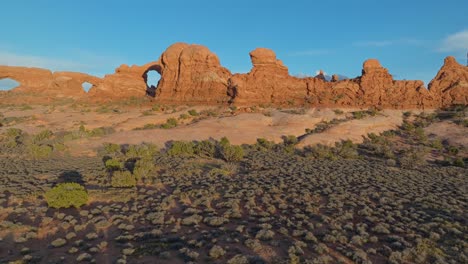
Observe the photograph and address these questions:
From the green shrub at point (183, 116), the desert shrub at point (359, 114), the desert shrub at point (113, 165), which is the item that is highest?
the green shrub at point (183, 116)

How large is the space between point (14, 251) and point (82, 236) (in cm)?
174

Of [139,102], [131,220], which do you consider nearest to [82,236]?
[131,220]

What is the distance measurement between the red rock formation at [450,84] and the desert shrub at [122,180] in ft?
140

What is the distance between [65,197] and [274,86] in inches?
1499

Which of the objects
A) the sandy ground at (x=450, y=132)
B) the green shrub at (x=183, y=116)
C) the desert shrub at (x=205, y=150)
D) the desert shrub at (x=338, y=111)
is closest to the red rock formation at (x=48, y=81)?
the green shrub at (x=183, y=116)

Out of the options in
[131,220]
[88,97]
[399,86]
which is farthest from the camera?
[88,97]

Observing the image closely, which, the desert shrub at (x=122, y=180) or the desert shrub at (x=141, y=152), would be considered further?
the desert shrub at (x=141, y=152)

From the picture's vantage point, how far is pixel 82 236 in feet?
31.0

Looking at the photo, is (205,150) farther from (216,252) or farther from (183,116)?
(216,252)

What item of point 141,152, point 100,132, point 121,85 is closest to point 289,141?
point 141,152

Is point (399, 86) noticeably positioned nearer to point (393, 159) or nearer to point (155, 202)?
point (393, 159)

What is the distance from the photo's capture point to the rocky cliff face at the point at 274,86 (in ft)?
137

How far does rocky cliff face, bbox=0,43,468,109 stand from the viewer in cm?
4191

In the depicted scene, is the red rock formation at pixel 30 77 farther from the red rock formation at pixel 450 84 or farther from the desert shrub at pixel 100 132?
the red rock formation at pixel 450 84
